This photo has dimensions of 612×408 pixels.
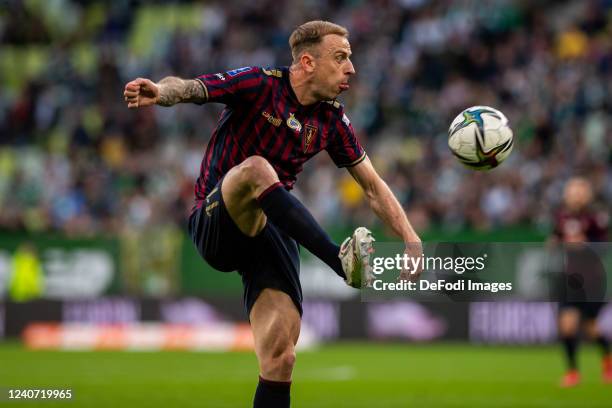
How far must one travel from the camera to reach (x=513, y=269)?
6.91 metres

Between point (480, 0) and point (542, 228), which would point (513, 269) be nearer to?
point (542, 228)

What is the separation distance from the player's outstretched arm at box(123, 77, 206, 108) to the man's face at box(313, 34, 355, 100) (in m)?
0.74

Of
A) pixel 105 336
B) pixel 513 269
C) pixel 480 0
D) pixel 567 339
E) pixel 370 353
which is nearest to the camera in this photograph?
pixel 513 269

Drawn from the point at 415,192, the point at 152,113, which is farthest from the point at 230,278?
the point at 152,113

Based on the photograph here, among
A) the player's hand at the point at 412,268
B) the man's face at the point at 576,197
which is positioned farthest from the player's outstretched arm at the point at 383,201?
the man's face at the point at 576,197

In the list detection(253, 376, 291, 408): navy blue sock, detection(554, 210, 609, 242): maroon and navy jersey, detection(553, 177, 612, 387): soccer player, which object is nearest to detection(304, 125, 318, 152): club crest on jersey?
detection(253, 376, 291, 408): navy blue sock

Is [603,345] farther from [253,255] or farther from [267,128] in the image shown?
[267,128]

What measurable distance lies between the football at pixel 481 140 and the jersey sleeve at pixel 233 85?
1289 millimetres

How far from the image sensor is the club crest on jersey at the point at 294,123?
6.46 metres

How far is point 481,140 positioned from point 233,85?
1.55 m

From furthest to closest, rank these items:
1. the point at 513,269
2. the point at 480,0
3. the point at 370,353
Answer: the point at 480,0
the point at 370,353
the point at 513,269

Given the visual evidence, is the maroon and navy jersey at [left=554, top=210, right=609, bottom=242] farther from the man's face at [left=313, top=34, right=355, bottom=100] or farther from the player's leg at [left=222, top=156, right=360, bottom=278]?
the player's leg at [left=222, top=156, right=360, bottom=278]

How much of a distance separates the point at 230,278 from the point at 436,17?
652cm

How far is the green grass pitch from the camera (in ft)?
34.3
